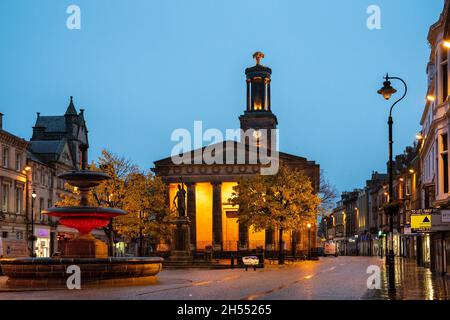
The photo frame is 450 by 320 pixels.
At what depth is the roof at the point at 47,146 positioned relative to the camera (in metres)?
86.1

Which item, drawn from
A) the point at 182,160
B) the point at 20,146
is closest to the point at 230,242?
the point at 182,160

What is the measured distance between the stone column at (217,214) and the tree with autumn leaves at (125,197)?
68.3ft

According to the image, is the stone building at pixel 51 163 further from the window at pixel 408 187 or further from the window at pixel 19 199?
the window at pixel 408 187

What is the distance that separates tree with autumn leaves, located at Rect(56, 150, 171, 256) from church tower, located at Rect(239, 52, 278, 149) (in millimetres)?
39380

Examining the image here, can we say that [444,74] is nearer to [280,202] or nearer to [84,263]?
[84,263]

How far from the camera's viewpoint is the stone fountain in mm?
30141

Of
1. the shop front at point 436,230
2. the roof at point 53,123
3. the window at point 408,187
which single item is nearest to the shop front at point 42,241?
the roof at point 53,123

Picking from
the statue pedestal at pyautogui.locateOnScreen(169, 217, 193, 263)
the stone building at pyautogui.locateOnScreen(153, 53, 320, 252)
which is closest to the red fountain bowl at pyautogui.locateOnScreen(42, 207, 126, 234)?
the statue pedestal at pyautogui.locateOnScreen(169, 217, 193, 263)

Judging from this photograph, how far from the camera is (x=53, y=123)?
97312 mm

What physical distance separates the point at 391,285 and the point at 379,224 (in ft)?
318

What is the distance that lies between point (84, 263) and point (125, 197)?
3554 centimetres

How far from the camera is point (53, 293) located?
2697 centimetres

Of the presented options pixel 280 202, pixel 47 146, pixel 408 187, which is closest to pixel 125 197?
pixel 280 202
